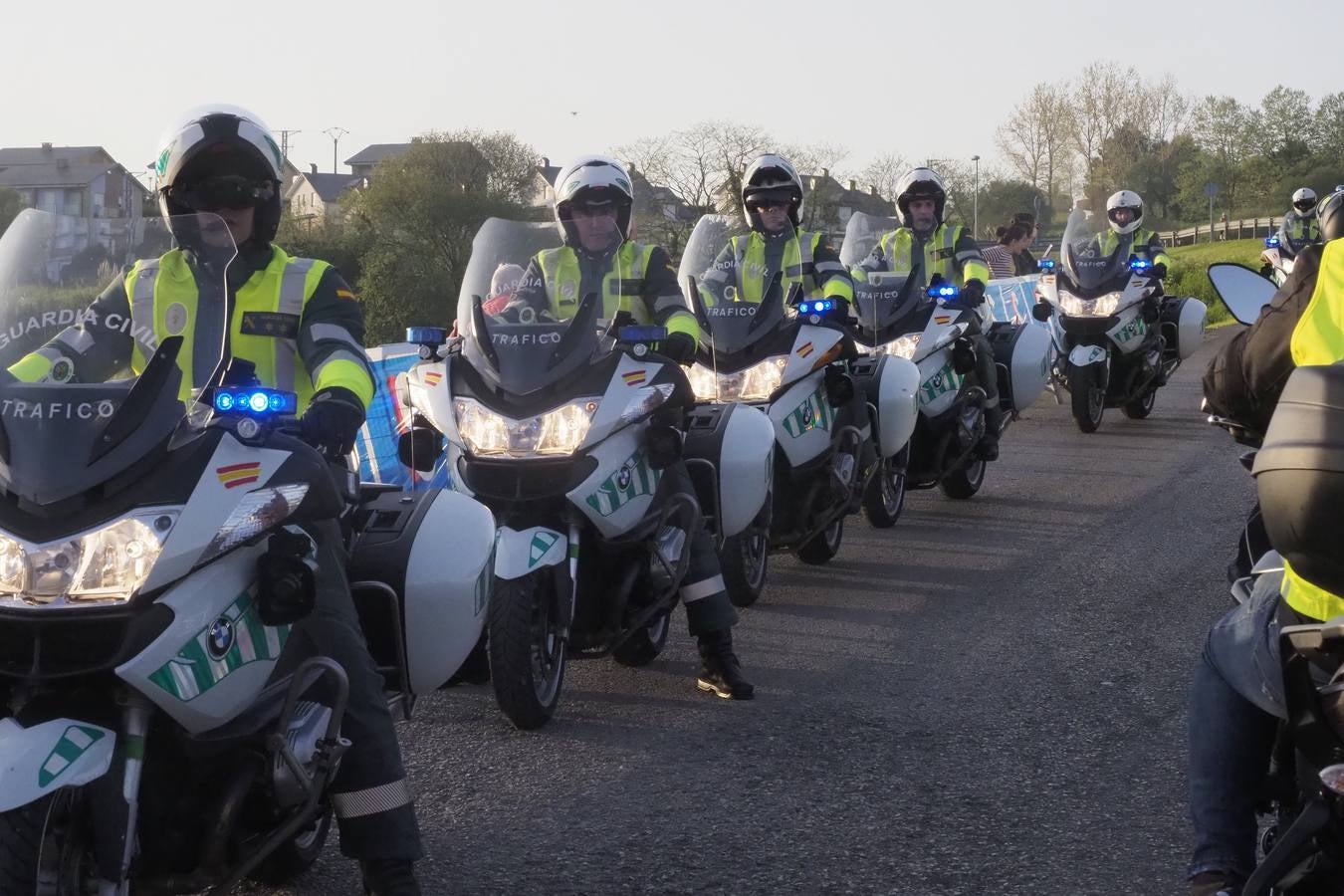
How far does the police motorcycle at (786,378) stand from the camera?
8.09 metres

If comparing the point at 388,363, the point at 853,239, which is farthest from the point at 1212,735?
the point at 853,239

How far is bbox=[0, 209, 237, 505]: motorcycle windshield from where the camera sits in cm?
320

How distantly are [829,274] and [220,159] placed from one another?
5.31m

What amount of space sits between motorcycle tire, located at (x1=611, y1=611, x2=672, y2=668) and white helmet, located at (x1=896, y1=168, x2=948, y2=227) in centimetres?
536

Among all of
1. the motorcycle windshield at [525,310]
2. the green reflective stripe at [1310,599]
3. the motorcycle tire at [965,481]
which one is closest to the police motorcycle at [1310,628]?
the green reflective stripe at [1310,599]

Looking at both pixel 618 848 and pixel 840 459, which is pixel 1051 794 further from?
pixel 840 459

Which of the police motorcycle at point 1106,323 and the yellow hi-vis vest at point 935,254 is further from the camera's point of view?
the police motorcycle at point 1106,323

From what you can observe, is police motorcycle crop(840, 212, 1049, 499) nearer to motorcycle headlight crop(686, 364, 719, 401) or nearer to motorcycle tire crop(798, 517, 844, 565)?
motorcycle tire crop(798, 517, 844, 565)

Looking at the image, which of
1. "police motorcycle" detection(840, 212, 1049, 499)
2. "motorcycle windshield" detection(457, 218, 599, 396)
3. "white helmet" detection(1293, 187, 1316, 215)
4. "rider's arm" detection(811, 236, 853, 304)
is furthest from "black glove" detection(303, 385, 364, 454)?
"white helmet" detection(1293, 187, 1316, 215)

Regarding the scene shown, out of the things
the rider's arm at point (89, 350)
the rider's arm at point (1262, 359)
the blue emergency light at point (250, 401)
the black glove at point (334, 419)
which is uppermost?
the rider's arm at point (1262, 359)

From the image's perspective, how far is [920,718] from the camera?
5.81 meters

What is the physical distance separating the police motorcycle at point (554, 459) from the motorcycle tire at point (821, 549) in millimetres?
2560

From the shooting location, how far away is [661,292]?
22.5ft

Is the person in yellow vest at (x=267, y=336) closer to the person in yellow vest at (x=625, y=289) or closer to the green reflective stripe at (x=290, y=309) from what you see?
the green reflective stripe at (x=290, y=309)
